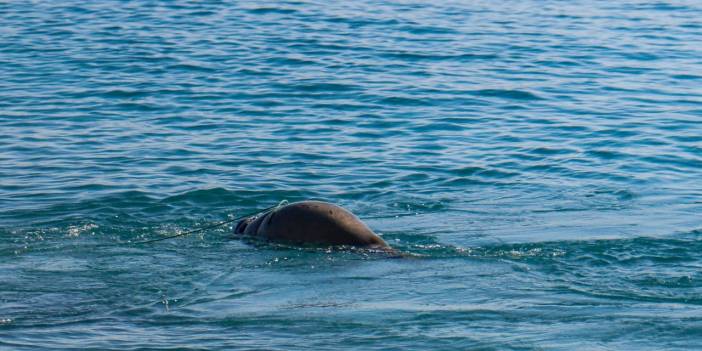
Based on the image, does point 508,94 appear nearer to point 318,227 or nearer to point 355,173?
point 355,173

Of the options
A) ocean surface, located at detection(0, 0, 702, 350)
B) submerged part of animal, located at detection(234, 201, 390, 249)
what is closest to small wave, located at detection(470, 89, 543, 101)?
ocean surface, located at detection(0, 0, 702, 350)

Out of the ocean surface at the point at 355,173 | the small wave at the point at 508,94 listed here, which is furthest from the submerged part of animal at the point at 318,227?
the small wave at the point at 508,94

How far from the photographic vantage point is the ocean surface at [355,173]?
8.73 m

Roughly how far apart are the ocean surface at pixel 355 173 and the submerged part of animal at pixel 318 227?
13 cm

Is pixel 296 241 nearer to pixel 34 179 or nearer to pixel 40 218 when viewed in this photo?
pixel 40 218

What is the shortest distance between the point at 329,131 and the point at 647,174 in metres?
4.34

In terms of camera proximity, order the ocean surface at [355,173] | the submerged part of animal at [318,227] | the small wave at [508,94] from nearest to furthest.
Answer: the ocean surface at [355,173] < the submerged part of animal at [318,227] < the small wave at [508,94]

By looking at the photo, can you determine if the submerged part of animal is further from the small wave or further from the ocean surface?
the small wave

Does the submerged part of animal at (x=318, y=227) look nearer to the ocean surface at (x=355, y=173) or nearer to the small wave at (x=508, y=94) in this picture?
the ocean surface at (x=355, y=173)

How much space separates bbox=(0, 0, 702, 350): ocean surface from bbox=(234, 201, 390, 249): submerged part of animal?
0.13m

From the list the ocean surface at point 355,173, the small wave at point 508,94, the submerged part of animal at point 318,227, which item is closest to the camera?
the ocean surface at point 355,173

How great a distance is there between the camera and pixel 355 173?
14273mm

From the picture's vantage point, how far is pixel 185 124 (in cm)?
1681

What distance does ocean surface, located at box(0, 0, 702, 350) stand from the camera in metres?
8.73
